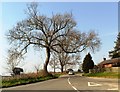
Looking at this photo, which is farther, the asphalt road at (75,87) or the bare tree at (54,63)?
the bare tree at (54,63)

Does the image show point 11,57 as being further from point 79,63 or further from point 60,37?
point 79,63

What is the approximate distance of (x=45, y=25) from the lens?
59.1m

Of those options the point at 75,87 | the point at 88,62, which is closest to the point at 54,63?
the point at 88,62

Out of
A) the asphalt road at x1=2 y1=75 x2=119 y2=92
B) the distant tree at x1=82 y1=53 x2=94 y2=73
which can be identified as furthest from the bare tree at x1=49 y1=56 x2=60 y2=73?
the asphalt road at x1=2 y1=75 x2=119 y2=92

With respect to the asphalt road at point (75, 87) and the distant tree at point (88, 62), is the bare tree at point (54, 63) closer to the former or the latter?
the distant tree at point (88, 62)

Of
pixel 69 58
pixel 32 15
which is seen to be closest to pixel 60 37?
pixel 32 15

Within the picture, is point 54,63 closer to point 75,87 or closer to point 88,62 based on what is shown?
point 88,62

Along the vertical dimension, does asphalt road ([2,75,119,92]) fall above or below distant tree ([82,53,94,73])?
below

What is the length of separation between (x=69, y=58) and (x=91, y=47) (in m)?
43.6

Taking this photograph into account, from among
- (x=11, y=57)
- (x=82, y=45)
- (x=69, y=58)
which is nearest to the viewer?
(x=11, y=57)

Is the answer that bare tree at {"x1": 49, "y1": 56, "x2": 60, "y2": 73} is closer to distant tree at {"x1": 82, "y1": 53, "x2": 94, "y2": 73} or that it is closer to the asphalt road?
distant tree at {"x1": 82, "y1": 53, "x2": 94, "y2": 73}

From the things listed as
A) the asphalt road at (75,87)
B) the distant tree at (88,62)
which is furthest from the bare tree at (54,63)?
the asphalt road at (75,87)

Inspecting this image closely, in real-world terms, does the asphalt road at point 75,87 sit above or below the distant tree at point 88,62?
below

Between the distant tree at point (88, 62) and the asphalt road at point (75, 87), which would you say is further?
the distant tree at point (88, 62)
